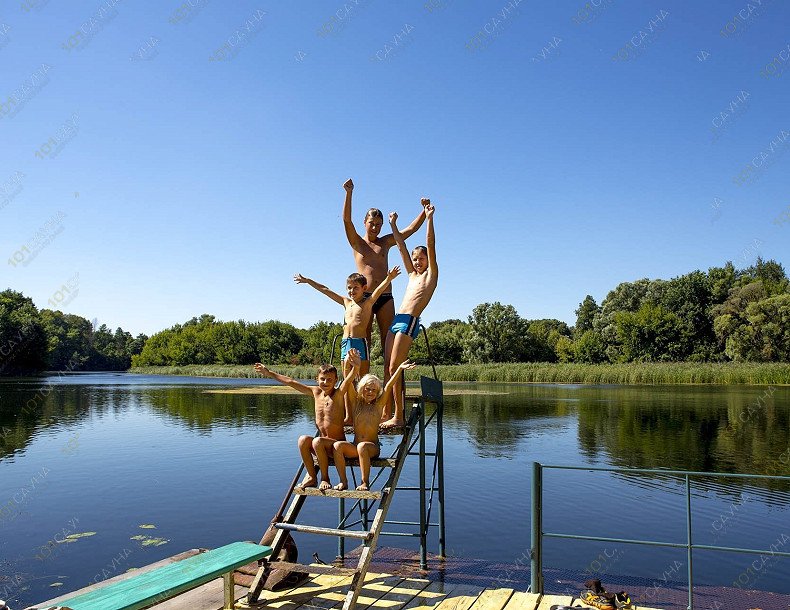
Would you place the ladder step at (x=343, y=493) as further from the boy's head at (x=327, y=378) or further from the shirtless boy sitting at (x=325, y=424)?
the boy's head at (x=327, y=378)

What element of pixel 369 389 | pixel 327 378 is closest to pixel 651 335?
pixel 369 389

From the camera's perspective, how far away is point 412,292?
8469mm

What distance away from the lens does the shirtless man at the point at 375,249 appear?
28.1ft

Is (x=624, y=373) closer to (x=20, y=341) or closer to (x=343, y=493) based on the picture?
(x=343, y=493)

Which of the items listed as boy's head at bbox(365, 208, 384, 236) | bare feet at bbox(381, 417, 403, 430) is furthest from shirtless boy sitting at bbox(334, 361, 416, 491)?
boy's head at bbox(365, 208, 384, 236)

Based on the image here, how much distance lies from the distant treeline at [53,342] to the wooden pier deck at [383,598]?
7320 centimetres

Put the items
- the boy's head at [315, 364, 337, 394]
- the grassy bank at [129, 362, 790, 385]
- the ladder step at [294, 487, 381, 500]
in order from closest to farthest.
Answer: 1. the ladder step at [294, 487, 381, 500]
2. the boy's head at [315, 364, 337, 394]
3. the grassy bank at [129, 362, 790, 385]

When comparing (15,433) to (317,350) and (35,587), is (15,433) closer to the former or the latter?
(35,587)

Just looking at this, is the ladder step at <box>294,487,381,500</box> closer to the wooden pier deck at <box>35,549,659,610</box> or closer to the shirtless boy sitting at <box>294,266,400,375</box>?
the wooden pier deck at <box>35,549,659,610</box>

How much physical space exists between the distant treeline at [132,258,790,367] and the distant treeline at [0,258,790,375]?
0.10 metres

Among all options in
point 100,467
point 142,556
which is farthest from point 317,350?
point 142,556

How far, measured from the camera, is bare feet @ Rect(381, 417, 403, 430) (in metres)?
7.81

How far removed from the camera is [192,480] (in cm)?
1814

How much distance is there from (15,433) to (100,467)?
368 inches
